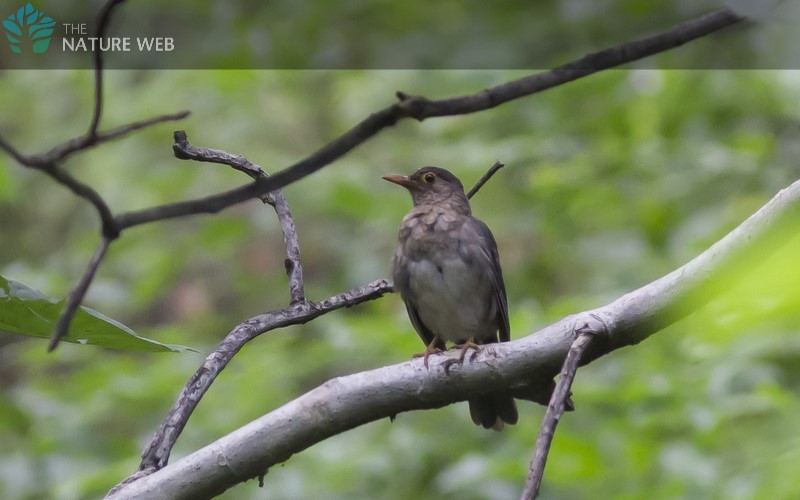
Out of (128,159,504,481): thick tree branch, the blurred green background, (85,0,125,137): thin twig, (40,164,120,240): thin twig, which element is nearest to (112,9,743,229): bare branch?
(40,164,120,240): thin twig

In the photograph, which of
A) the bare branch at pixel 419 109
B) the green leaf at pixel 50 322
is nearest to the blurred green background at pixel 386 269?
the bare branch at pixel 419 109

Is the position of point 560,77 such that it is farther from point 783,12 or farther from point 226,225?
point 226,225

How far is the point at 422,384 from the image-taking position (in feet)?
6.97

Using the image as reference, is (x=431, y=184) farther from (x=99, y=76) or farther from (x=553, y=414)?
(x=99, y=76)

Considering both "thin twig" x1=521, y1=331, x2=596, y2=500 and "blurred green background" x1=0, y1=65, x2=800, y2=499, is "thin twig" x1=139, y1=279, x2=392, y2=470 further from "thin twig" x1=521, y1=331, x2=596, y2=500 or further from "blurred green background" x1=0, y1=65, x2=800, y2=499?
"blurred green background" x1=0, y1=65, x2=800, y2=499

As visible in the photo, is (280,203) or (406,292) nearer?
(280,203)

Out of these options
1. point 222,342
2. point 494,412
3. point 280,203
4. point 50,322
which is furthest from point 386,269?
point 50,322

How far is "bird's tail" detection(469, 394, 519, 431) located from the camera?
142 inches

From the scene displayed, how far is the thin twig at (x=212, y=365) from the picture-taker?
6.75 ft

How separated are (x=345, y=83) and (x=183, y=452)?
383 centimetres

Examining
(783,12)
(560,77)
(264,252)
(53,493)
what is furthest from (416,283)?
(264,252)

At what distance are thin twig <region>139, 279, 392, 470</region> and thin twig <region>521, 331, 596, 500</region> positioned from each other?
64 cm

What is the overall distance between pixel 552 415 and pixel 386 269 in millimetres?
4666

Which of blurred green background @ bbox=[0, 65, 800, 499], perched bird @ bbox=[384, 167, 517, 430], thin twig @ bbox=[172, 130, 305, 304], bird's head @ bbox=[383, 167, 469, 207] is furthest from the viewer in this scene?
bird's head @ bbox=[383, 167, 469, 207]
